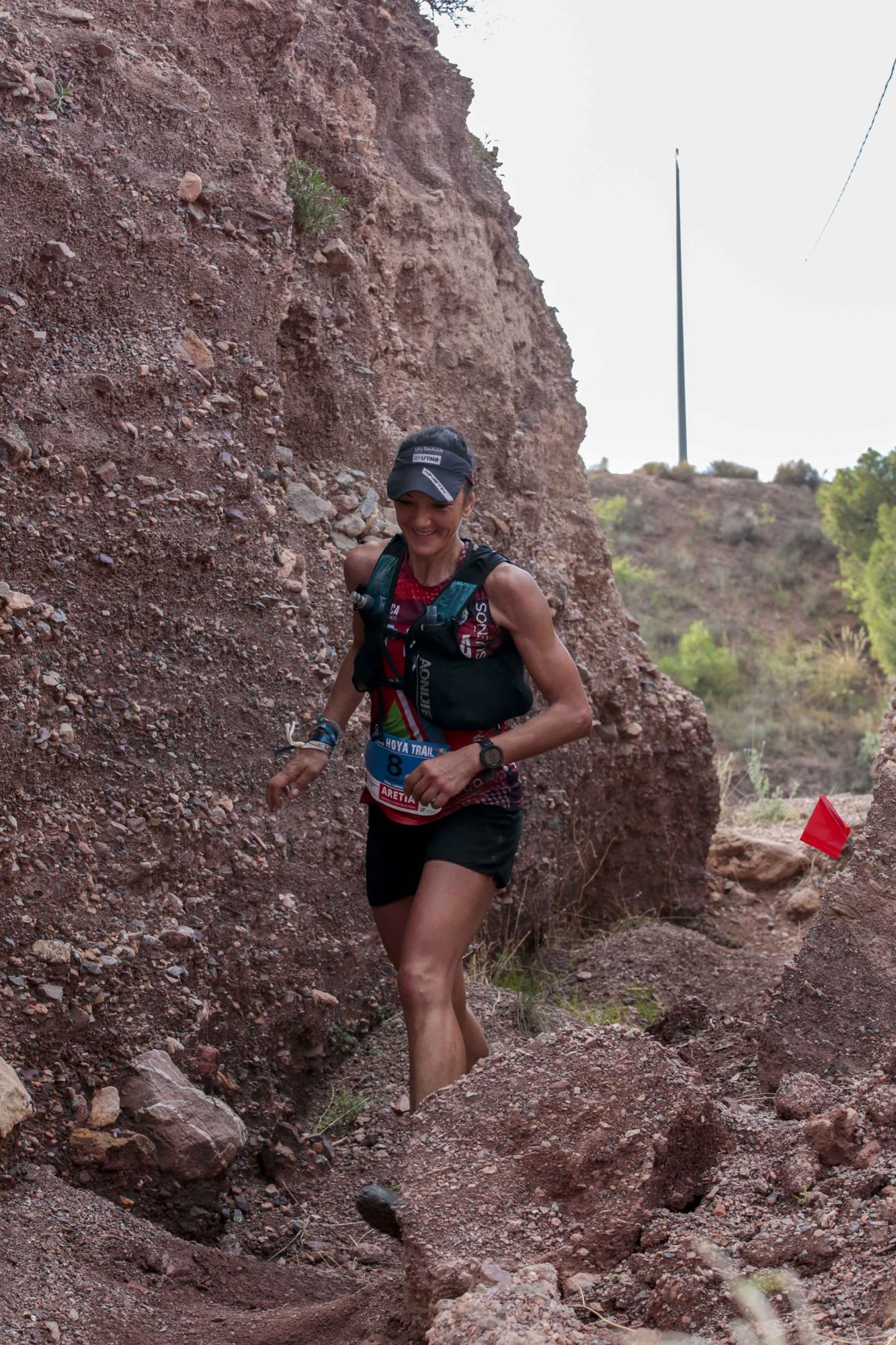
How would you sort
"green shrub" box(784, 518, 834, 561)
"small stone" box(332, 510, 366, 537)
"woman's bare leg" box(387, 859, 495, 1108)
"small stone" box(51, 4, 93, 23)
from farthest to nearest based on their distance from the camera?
"green shrub" box(784, 518, 834, 561) < "small stone" box(332, 510, 366, 537) < "small stone" box(51, 4, 93, 23) < "woman's bare leg" box(387, 859, 495, 1108)

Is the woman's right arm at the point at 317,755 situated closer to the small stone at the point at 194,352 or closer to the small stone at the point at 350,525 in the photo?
the small stone at the point at 194,352

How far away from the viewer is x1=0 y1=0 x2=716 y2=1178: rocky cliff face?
164 inches

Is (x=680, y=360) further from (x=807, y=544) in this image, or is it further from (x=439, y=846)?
(x=439, y=846)

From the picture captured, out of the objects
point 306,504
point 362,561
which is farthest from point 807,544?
point 362,561

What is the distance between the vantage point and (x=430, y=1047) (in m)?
3.22

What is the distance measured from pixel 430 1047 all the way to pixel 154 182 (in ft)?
11.8

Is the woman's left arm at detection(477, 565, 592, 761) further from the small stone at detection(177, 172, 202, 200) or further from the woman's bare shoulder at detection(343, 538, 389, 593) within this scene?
the small stone at detection(177, 172, 202, 200)

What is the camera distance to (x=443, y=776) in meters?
3.18

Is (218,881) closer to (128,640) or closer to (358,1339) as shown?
(128,640)

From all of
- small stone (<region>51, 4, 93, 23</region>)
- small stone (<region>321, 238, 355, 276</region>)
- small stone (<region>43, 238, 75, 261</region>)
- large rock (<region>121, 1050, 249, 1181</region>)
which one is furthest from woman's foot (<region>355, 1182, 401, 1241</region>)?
small stone (<region>51, 4, 93, 23</region>)

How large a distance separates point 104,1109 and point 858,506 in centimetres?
1834

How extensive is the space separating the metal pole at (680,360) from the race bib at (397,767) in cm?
2806

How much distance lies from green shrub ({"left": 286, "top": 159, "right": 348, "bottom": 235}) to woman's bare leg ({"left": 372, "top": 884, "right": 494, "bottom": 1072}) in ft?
11.4

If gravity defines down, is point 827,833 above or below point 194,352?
below
